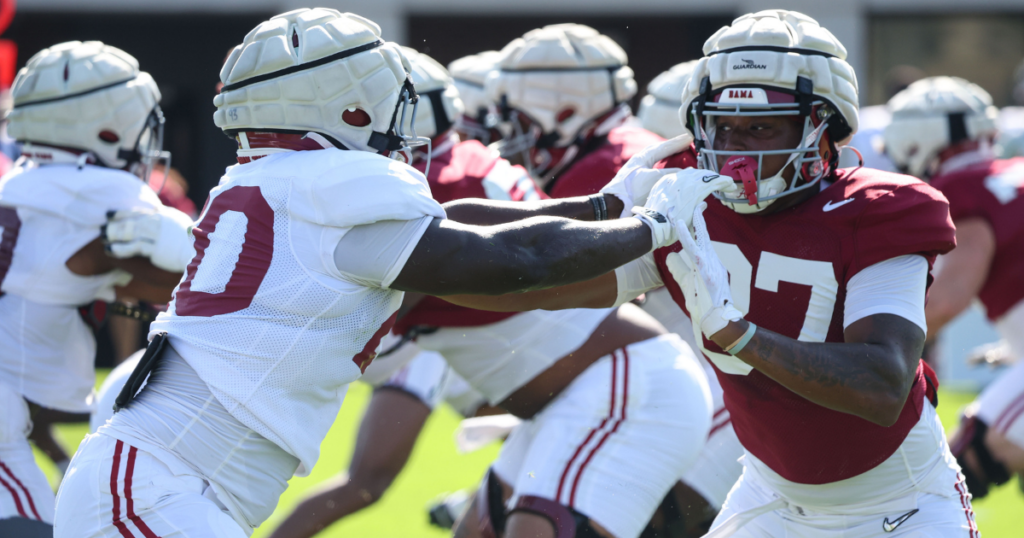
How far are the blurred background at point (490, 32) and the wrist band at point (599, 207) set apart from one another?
375 inches

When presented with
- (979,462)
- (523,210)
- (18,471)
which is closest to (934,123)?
(979,462)

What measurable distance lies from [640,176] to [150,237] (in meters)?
1.63

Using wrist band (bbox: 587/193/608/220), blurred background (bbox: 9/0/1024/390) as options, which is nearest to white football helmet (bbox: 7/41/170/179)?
wrist band (bbox: 587/193/608/220)

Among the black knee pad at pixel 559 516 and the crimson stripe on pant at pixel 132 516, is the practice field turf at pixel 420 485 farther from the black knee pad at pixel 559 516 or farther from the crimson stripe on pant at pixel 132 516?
the crimson stripe on pant at pixel 132 516

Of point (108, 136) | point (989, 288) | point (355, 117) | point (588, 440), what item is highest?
point (355, 117)

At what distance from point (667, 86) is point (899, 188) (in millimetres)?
3388

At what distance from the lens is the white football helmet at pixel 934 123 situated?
19.6 ft

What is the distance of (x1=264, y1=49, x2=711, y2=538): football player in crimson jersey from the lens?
349cm

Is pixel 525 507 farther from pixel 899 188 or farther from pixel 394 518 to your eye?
pixel 394 518

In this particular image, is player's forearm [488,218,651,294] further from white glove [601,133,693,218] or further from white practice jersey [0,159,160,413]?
white practice jersey [0,159,160,413]

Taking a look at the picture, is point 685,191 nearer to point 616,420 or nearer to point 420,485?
point 616,420

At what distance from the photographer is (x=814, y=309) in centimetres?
277

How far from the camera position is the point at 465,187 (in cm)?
389

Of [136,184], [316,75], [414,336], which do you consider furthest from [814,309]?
[136,184]
